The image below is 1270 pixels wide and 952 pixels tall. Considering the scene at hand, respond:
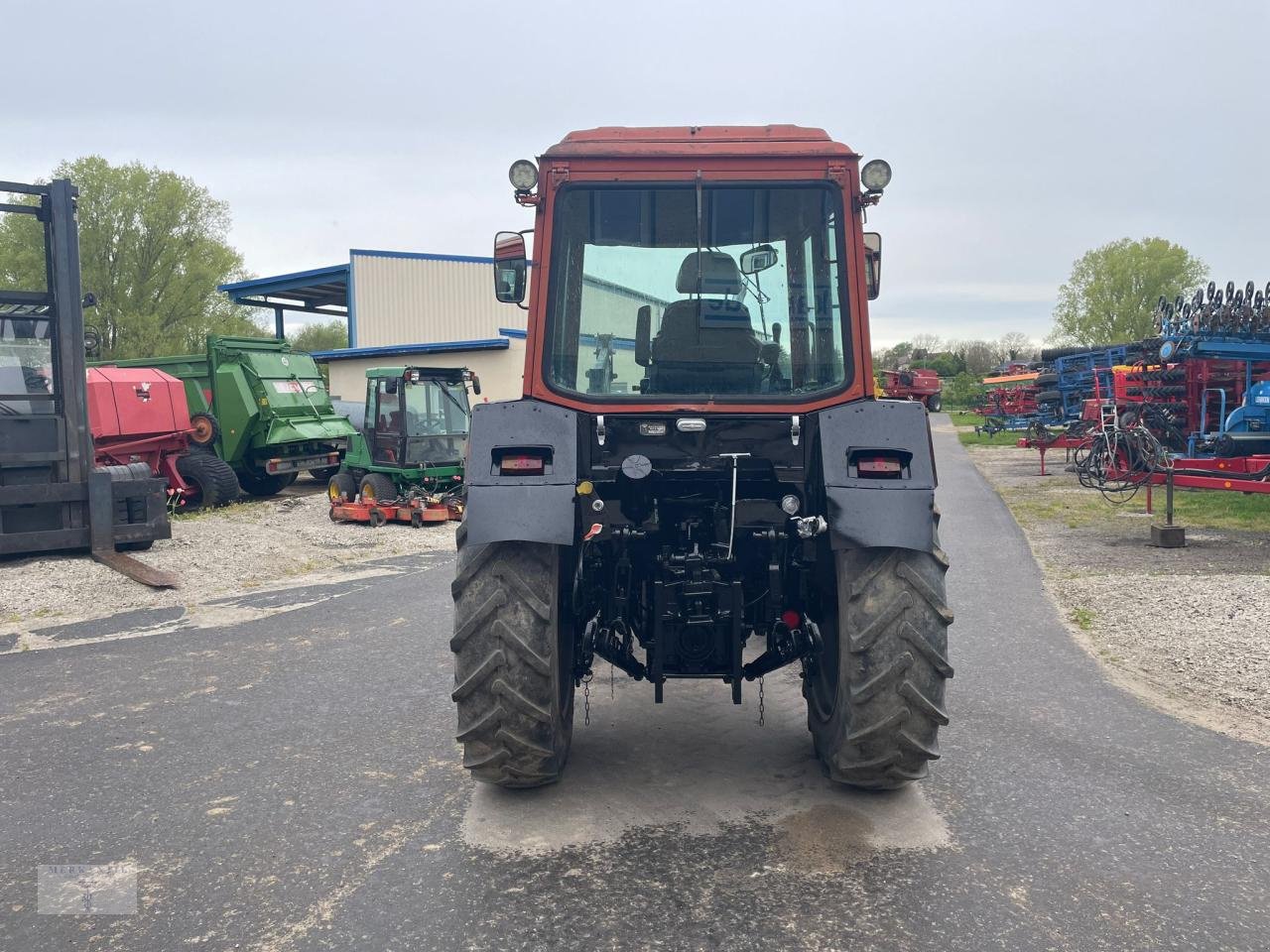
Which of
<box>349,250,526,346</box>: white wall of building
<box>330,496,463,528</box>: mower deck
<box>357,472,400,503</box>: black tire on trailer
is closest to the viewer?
<box>330,496,463,528</box>: mower deck

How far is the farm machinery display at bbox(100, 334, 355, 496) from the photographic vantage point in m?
17.7

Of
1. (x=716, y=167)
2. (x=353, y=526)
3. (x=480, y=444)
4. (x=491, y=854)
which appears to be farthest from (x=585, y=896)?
(x=353, y=526)

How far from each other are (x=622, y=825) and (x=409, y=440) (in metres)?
12.0

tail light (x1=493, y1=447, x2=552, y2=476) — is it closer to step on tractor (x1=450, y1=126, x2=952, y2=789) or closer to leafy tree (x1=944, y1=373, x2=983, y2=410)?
step on tractor (x1=450, y1=126, x2=952, y2=789)

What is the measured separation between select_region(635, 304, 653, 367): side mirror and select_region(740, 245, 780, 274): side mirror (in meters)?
0.44

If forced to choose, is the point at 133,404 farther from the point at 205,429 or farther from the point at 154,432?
the point at 205,429

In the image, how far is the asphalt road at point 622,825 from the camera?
10.5 ft

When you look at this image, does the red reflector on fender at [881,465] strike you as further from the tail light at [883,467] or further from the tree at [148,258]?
the tree at [148,258]

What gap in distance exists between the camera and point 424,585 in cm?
968

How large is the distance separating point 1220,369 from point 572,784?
12680mm

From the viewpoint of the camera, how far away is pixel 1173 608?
25.7 ft

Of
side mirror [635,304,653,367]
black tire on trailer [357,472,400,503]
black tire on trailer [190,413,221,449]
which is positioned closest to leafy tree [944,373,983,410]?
black tire on trailer [190,413,221,449]

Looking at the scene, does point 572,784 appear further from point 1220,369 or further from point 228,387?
point 228,387

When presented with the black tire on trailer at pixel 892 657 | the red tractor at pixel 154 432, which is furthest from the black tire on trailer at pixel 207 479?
the black tire on trailer at pixel 892 657
